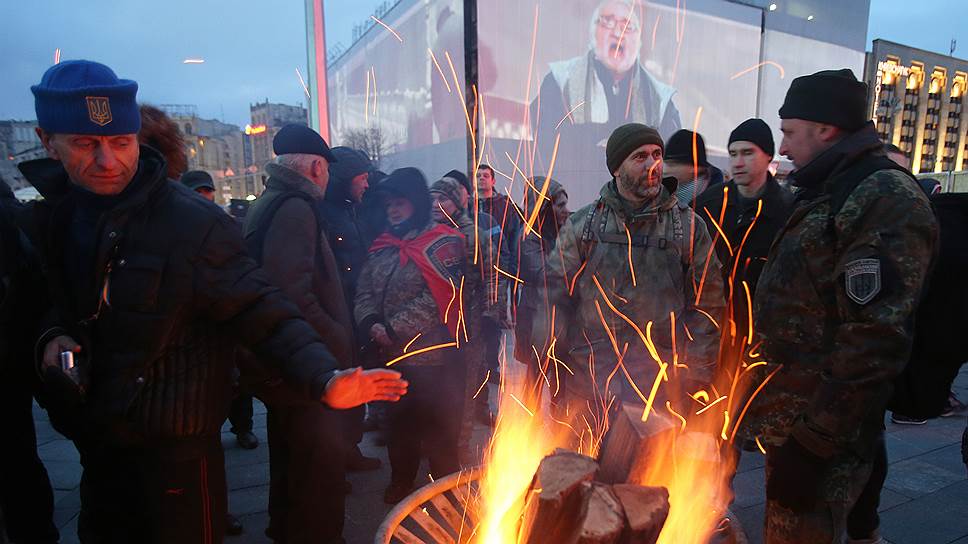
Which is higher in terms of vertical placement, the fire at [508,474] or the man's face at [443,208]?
the man's face at [443,208]

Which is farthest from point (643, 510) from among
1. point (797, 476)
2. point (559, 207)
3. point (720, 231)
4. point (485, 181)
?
point (485, 181)

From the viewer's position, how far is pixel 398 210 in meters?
3.34

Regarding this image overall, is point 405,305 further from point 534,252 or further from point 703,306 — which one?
point 703,306

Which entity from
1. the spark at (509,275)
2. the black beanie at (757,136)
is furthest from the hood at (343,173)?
the black beanie at (757,136)

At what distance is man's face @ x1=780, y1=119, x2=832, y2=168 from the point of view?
6.63 ft

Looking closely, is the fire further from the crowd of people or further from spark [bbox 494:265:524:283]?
spark [bbox 494:265:524:283]

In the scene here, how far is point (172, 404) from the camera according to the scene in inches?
63.6

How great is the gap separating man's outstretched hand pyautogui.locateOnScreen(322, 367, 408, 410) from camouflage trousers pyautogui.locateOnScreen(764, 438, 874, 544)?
4.75 ft

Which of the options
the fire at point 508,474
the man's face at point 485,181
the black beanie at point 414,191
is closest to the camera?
the fire at point 508,474

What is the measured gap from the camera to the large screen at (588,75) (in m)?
14.8

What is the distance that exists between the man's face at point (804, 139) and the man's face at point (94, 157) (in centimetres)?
233

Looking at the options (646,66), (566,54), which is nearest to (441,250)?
(566,54)

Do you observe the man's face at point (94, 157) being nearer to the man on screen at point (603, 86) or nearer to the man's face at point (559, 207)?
the man's face at point (559, 207)

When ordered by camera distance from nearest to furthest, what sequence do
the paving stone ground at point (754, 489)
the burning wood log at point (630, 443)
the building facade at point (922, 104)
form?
the burning wood log at point (630, 443) < the paving stone ground at point (754, 489) < the building facade at point (922, 104)
